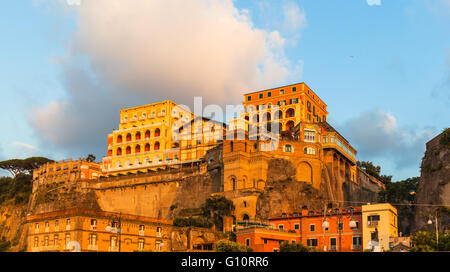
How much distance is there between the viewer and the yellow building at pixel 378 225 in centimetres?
7369

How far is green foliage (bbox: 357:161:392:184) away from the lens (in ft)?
429

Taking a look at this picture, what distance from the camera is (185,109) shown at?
5620 inches

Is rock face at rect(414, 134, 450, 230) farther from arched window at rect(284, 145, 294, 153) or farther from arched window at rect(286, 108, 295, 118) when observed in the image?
arched window at rect(286, 108, 295, 118)

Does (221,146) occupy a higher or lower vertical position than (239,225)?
higher

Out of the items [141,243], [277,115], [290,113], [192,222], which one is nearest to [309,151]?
[290,113]

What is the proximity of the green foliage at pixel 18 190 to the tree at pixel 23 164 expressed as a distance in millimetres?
6482

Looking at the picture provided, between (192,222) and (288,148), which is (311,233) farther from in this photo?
(288,148)

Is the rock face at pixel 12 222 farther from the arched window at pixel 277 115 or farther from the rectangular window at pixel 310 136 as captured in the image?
the rectangular window at pixel 310 136

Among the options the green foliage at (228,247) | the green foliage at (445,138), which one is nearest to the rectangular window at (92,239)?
the green foliage at (228,247)

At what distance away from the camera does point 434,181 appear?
82.1 metres

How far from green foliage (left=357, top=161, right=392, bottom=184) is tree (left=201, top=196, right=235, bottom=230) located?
5017 cm
